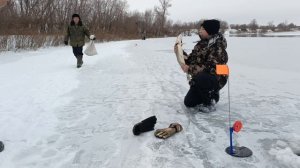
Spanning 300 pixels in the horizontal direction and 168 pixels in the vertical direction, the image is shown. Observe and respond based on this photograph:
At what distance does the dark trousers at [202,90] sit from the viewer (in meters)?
5.27

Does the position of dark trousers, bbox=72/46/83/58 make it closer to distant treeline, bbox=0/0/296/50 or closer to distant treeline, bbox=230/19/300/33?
distant treeline, bbox=0/0/296/50

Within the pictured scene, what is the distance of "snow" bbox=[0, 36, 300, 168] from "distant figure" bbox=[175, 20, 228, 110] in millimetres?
287

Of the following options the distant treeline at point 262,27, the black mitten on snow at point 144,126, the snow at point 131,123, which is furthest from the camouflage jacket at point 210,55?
the distant treeline at point 262,27

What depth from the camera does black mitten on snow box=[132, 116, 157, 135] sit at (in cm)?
426

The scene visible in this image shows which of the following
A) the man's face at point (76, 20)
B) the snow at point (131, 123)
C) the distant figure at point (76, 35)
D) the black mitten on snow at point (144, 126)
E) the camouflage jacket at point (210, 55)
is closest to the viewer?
the snow at point (131, 123)

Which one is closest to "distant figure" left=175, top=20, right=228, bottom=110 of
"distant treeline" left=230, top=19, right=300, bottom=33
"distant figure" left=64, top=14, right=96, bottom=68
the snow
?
the snow

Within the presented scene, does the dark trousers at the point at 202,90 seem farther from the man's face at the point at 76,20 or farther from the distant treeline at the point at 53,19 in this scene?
the man's face at the point at 76,20

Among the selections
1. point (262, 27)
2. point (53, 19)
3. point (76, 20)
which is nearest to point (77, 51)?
point (76, 20)

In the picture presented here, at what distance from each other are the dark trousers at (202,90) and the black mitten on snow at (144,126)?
1215 mm

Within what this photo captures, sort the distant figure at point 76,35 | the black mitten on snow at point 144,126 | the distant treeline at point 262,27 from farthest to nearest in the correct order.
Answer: the distant treeline at point 262,27, the distant figure at point 76,35, the black mitten on snow at point 144,126

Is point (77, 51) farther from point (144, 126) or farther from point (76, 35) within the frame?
point (144, 126)

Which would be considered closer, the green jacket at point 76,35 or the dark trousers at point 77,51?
the green jacket at point 76,35

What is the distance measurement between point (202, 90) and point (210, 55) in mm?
570

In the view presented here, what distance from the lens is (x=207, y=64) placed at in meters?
5.30
